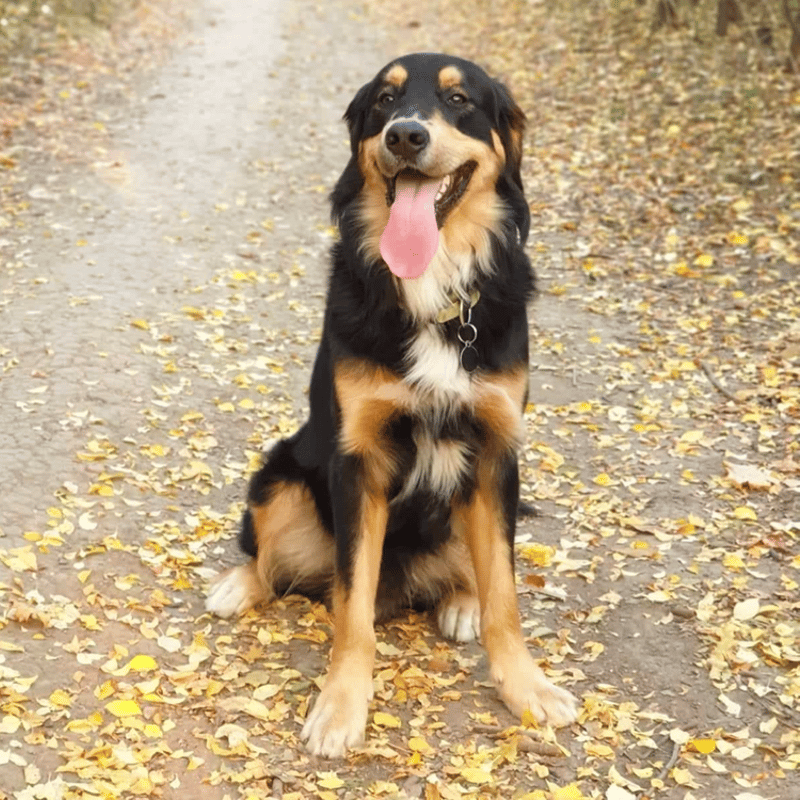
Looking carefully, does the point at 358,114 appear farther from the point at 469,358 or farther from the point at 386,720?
the point at 386,720

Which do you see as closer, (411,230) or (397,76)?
(411,230)

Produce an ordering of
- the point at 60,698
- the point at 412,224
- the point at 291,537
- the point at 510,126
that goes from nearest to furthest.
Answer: the point at 60,698 < the point at 412,224 < the point at 510,126 < the point at 291,537

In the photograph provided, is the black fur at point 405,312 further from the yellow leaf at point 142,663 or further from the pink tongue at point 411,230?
the yellow leaf at point 142,663

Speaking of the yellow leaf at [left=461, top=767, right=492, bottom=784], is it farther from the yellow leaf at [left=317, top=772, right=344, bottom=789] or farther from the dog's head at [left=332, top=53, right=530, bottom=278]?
the dog's head at [left=332, top=53, right=530, bottom=278]

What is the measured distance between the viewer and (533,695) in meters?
3.86

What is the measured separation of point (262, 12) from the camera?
19281mm

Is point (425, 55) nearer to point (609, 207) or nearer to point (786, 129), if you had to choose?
point (609, 207)

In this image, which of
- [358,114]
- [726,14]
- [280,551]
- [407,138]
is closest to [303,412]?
[280,551]

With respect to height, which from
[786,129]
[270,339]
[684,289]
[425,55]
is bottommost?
[270,339]

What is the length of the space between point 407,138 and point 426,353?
77cm

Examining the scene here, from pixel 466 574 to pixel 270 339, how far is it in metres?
3.63

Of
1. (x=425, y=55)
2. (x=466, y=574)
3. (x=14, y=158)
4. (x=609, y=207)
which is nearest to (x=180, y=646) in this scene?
(x=466, y=574)

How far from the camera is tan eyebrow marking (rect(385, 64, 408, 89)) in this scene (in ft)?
12.6

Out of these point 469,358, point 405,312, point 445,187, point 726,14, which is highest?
point 726,14
